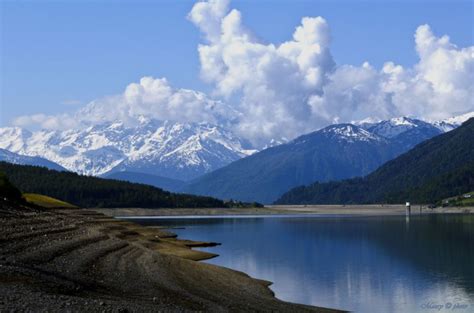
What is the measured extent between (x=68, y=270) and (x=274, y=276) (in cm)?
3412

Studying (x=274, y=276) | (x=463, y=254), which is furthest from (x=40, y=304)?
(x=463, y=254)

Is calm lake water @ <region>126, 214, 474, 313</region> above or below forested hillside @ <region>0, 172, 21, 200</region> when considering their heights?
below

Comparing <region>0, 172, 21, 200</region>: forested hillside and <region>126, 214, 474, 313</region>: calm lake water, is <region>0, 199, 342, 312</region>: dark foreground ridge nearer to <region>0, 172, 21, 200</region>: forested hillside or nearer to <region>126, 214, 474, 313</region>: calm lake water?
<region>126, 214, 474, 313</region>: calm lake water

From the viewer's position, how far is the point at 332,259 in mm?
95688

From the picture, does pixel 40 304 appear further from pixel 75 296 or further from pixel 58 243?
pixel 58 243

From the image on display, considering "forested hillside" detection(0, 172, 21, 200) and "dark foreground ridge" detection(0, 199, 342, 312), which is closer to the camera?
"dark foreground ridge" detection(0, 199, 342, 312)

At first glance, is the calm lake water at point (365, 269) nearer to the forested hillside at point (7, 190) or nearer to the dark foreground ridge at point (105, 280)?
the dark foreground ridge at point (105, 280)

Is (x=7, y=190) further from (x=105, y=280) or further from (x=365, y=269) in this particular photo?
(x=105, y=280)

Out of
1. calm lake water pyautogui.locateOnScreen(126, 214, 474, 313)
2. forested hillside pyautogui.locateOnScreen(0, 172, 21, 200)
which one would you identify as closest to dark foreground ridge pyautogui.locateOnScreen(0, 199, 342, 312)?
calm lake water pyautogui.locateOnScreen(126, 214, 474, 313)

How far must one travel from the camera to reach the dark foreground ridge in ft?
110

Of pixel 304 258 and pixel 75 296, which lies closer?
pixel 75 296

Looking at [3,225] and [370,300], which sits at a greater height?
[3,225]

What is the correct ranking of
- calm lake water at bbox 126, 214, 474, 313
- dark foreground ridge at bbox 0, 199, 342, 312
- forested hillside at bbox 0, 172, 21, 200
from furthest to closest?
forested hillside at bbox 0, 172, 21, 200
calm lake water at bbox 126, 214, 474, 313
dark foreground ridge at bbox 0, 199, 342, 312

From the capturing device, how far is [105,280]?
45.6 m
